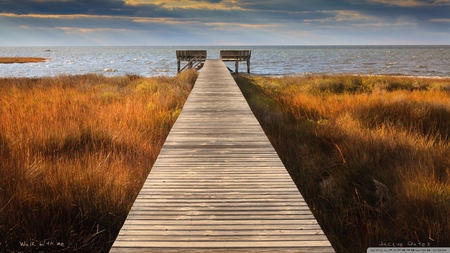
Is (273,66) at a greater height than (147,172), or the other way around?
(147,172)

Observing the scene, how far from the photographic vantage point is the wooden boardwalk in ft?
6.62

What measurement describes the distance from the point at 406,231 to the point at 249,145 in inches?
76.7

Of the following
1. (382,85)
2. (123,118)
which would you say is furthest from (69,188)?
(382,85)

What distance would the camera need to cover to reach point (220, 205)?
2.52 metres

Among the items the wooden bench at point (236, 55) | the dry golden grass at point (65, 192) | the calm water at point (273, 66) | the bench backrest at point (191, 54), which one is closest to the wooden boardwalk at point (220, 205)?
the dry golden grass at point (65, 192)

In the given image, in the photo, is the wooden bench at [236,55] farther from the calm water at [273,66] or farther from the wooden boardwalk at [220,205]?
the wooden boardwalk at [220,205]

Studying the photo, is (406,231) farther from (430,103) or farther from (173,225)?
(430,103)

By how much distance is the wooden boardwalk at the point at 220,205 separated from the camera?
202cm

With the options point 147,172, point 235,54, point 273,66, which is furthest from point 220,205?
point 273,66

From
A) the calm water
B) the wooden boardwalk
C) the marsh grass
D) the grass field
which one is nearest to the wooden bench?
the calm water

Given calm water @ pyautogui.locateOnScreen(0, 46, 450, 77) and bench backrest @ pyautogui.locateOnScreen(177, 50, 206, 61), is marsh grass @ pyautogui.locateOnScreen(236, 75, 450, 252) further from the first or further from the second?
bench backrest @ pyautogui.locateOnScreen(177, 50, 206, 61)

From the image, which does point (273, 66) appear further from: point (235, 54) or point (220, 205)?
point (220, 205)

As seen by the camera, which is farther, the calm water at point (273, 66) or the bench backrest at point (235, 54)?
the calm water at point (273, 66)

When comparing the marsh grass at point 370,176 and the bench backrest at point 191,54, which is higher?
the bench backrest at point 191,54
